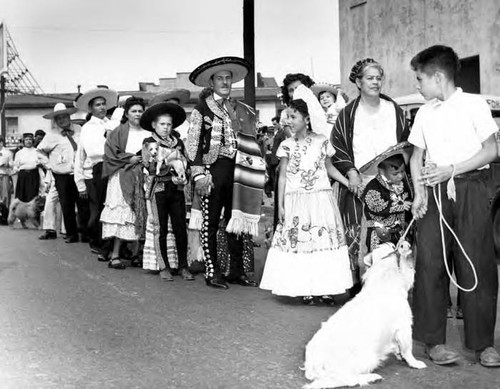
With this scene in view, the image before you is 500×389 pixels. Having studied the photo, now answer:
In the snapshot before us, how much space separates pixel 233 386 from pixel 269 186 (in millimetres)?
9195

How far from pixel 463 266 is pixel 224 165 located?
3.70 meters

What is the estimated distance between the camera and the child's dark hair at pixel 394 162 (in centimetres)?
648

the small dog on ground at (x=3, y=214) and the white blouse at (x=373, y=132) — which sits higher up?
the white blouse at (x=373, y=132)

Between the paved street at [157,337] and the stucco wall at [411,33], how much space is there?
543 inches

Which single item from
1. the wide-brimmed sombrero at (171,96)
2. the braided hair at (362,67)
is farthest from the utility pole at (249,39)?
the braided hair at (362,67)

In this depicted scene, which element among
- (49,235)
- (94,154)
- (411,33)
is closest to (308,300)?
(94,154)

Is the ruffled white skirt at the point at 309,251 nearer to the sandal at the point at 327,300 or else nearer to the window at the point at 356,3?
the sandal at the point at 327,300

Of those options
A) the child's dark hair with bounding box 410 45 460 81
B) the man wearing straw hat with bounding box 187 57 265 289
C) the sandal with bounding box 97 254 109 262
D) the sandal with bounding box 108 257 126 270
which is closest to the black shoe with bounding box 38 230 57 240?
the sandal with bounding box 97 254 109 262

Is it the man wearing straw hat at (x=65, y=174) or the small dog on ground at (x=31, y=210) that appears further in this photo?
the small dog on ground at (x=31, y=210)

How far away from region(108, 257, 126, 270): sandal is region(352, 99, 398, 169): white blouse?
152 inches

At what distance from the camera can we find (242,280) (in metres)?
8.42

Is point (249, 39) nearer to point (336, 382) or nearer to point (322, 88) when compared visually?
point (322, 88)

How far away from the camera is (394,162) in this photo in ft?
21.4

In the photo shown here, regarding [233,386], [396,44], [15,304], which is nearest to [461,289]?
[233,386]
